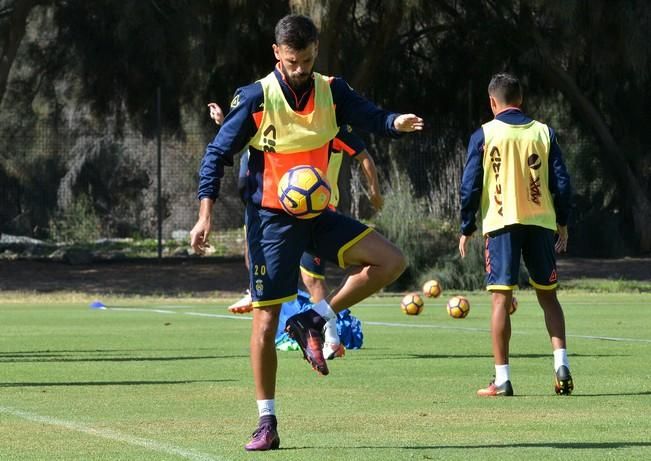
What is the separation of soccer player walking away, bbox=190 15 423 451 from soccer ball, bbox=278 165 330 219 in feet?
0.20

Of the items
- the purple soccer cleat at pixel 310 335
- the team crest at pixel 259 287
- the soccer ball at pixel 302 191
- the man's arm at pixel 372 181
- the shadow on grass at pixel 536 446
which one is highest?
the man's arm at pixel 372 181

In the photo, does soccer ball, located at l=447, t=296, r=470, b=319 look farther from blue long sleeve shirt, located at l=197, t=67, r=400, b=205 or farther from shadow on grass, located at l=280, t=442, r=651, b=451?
shadow on grass, located at l=280, t=442, r=651, b=451

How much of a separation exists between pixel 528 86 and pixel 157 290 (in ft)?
30.9

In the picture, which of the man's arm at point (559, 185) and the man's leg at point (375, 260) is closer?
the man's leg at point (375, 260)

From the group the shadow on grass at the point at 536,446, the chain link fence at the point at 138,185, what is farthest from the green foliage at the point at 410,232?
the shadow on grass at the point at 536,446

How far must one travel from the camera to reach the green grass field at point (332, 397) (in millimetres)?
7172

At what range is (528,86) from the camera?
31.0m

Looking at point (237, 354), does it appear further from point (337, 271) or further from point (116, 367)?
point (337, 271)

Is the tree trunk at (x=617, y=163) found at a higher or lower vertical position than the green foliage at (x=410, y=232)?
higher

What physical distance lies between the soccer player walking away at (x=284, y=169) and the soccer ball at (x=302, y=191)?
2.4 inches

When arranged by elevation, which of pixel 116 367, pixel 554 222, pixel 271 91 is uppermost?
pixel 271 91

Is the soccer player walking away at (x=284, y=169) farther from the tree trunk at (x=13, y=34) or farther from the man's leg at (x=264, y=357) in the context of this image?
the tree trunk at (x=13, y=34)

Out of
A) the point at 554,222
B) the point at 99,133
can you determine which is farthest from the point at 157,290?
the point at 554,222

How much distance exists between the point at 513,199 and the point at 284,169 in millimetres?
2750
